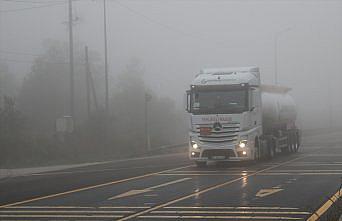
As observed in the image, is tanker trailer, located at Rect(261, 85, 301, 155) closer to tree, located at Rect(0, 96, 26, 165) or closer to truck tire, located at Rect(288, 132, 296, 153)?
truck tire, located at Rect(288, 132, 296, 153)

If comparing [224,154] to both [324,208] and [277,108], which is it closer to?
[277,108]

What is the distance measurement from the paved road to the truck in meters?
1.12

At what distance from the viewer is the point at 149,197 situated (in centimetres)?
1420

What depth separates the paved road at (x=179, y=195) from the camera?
11578mm

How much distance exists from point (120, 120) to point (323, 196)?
43.1 m

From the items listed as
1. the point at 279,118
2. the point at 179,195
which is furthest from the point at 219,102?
the point at 179,195

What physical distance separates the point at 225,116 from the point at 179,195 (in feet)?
28.4

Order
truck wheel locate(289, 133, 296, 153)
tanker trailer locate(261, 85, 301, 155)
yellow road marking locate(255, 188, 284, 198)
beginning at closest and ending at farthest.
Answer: yellow road marking locate(255, 188, 284, 198) < tanker trailer locate(261, 85, 301, 155) < truck wheel locate(289, 133, 296, 153)

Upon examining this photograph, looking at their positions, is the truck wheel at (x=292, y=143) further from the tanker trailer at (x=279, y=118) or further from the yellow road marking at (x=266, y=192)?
the yellow road marking at (x=266, y=192)

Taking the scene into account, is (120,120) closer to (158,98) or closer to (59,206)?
(158,98)

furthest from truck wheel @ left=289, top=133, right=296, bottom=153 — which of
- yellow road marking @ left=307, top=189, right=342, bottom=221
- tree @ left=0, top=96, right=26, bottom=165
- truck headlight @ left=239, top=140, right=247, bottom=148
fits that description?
yellow road marking @ left=307, top=189, right=342, bottom=221

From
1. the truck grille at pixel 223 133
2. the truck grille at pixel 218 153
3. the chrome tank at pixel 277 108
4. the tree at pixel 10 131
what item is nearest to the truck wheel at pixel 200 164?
the truck grille at pixel 218 153

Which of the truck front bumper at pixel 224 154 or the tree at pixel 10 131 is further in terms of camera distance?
the tree at pixel 10 131

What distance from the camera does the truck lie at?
22641 mm
